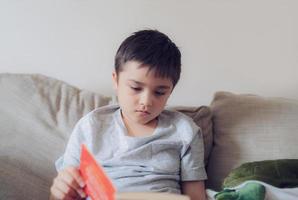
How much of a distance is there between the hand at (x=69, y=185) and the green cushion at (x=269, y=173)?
0.38 meters

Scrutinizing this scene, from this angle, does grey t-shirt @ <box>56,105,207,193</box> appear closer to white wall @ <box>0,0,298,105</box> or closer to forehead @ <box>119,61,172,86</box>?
forehead @ <box>119,61,172,86</box>

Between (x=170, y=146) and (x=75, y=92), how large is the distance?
0.40 meters

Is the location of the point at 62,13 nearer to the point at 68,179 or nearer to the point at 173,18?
the point at 173,18

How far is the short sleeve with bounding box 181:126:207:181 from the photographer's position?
1.10m

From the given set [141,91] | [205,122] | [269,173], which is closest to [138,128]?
[141,91]

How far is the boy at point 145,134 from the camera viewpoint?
1055 millimetres

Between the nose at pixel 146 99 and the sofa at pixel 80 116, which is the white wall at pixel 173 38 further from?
the nose at pixel 146 99

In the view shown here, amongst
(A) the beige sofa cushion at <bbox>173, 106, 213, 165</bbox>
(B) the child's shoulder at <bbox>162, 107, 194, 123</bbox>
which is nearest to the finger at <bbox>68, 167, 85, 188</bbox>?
(B) the child's shoulder at <bbox>162, 107, 194, 123</bbox>

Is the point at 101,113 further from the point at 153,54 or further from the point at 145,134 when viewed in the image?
the point at 153,54

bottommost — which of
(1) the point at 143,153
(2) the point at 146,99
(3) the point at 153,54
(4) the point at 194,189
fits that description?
(4) the point at 194,189

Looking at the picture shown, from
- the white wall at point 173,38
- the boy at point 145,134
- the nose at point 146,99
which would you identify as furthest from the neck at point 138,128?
the white wall at point 173,38

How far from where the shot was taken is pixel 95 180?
0.79 metres

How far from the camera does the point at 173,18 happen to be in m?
1.51

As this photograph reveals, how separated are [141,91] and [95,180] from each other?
12.9 inches
